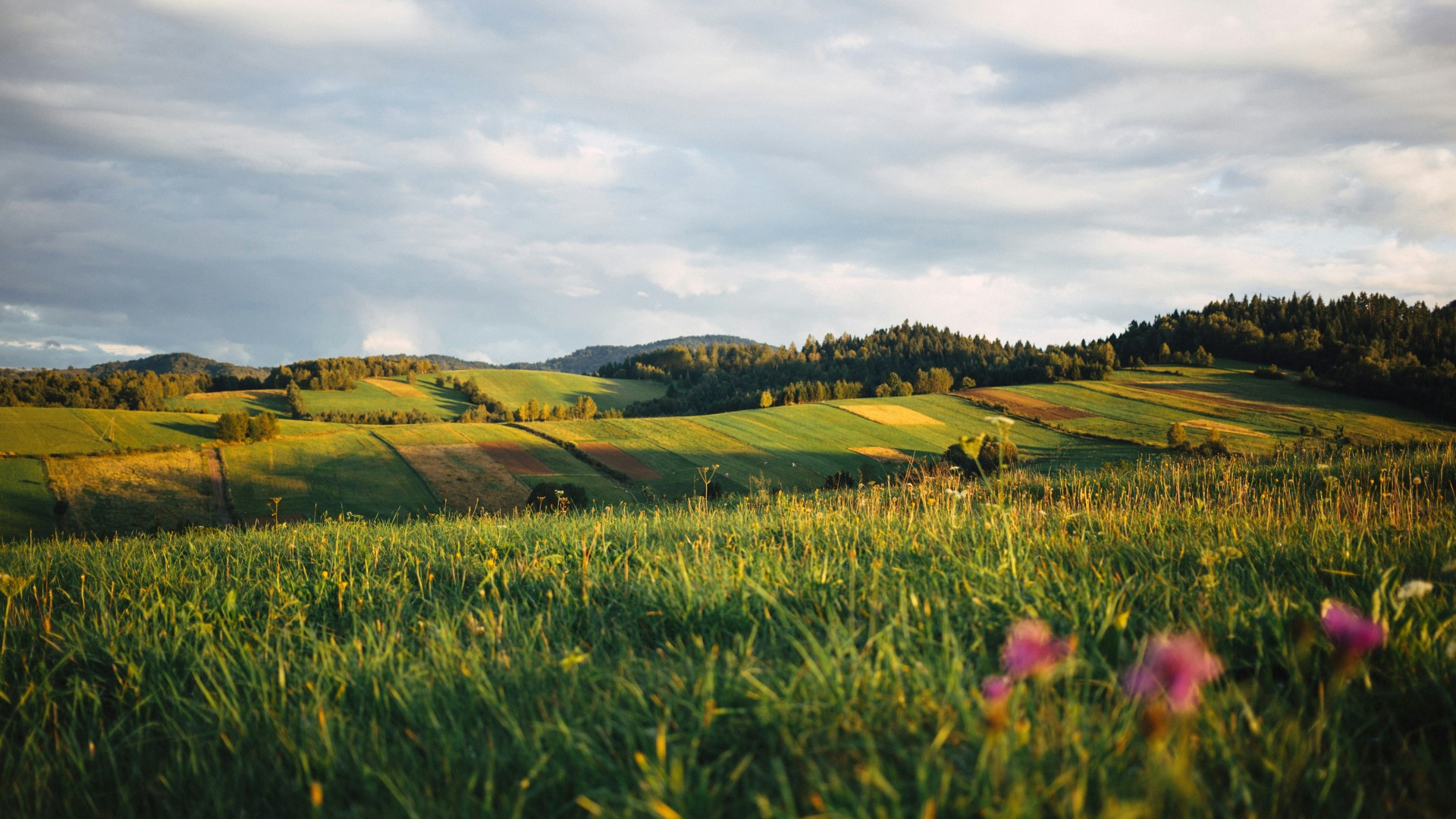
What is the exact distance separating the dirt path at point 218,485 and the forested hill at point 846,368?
2728 inches

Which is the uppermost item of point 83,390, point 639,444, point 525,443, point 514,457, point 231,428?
point 83,390

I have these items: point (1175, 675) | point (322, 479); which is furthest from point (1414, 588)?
point (322, 479)

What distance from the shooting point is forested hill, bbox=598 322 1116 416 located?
112m

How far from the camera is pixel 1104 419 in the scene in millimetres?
73375

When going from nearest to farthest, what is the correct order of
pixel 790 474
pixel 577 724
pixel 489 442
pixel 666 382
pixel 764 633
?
pixel 577 724
pixel 764 633
pixel 790 474
pixel 489 442
pixel 666 382

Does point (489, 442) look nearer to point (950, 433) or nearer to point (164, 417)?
point (164, 417)

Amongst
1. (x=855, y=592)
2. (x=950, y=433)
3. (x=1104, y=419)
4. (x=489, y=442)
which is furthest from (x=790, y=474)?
(x=855, y=592)

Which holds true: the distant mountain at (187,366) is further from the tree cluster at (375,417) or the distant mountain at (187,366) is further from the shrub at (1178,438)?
the shrub at (1178,438)

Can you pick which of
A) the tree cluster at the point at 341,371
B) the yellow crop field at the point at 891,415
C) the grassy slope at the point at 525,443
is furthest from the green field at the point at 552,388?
the yellow crop field at the point at 891,415

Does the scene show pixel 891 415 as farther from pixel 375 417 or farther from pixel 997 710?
pixel 997 710

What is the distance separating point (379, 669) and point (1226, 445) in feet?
226

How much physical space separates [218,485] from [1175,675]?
70.3 meters

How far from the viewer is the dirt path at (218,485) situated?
167 feet

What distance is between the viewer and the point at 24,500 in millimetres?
48219
